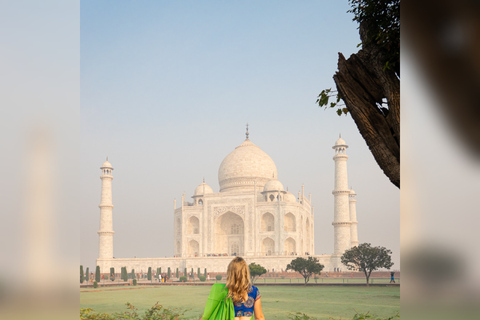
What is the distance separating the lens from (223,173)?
118 ft

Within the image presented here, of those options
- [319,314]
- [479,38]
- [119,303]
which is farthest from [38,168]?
[119,303]

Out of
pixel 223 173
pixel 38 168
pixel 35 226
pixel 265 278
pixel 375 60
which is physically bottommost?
pixel 265 278

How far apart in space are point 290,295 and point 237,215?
58.7 feet

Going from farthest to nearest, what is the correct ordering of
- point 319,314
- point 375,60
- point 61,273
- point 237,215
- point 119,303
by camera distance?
point 237,215
point 119,303
point 319,314
point 375,60
point 61,273

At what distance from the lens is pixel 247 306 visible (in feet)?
7.64

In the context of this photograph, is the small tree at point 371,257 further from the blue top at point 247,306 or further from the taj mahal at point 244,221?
the blue top at point 247,306

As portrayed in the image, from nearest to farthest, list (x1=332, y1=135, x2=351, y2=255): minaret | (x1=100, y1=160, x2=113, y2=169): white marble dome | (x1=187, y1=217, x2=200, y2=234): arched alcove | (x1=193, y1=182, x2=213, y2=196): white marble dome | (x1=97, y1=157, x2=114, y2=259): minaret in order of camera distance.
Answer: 1. (x1=332, y1=135, x2=351, y2=255): minaret
2. (x1=97, y1=157, x2=114, y2=259): minaret
3. (x1=100, y1=160, x2=113, y2=169): white marble dome
4. (x1=187, y1=217, x2=200, y2=234): arched alcove
5. (x1=193, y1=182, x2=213, y2=196): white marble dome

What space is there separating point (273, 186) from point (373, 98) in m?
30.4

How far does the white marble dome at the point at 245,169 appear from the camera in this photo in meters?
35.1

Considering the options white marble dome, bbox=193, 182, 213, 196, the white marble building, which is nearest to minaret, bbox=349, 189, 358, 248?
the white marble building

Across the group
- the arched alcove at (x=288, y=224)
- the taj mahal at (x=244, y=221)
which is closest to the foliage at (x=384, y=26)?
the taj mahal at (x=244, y=221)

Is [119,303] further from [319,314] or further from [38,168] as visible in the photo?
[38,168]

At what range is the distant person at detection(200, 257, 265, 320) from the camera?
226cm

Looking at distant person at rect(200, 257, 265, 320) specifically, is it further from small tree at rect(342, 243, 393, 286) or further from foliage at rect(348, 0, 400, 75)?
small tree at rect(342, 243, 393, 286)
